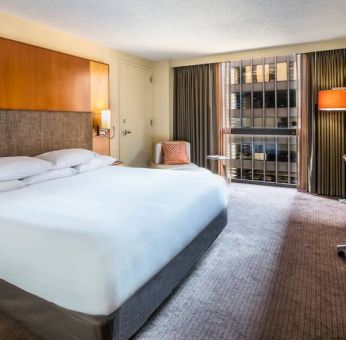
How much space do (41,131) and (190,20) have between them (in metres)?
2.02

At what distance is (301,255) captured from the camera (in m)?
2.52

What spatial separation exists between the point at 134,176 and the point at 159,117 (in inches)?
114

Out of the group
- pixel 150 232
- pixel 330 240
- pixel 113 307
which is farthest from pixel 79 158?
pixel 330 240

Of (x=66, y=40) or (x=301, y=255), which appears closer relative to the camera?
(x=301, y=255)

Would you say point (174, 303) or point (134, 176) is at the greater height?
point (134, 176)

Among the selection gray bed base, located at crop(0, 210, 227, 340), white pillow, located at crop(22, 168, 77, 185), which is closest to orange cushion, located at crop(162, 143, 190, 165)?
white pillow, located at crop(22, 168, 77, 185)

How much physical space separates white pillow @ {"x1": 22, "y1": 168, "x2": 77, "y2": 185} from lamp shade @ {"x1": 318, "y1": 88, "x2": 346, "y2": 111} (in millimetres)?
3174

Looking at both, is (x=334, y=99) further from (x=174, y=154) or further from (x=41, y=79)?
(x=41, y=79)

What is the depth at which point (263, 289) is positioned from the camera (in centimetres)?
203

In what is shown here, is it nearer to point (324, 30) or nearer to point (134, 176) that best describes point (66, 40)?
point (134, 176)

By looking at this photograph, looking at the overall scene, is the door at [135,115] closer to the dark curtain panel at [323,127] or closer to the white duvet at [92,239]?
the dark curtain panel at [323,127]

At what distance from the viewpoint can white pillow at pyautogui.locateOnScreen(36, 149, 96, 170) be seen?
298 cm

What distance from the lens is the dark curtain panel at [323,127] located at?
425 cm

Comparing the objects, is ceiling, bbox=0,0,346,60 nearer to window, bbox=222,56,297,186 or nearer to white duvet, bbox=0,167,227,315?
window, bbox=222,56,297,186
